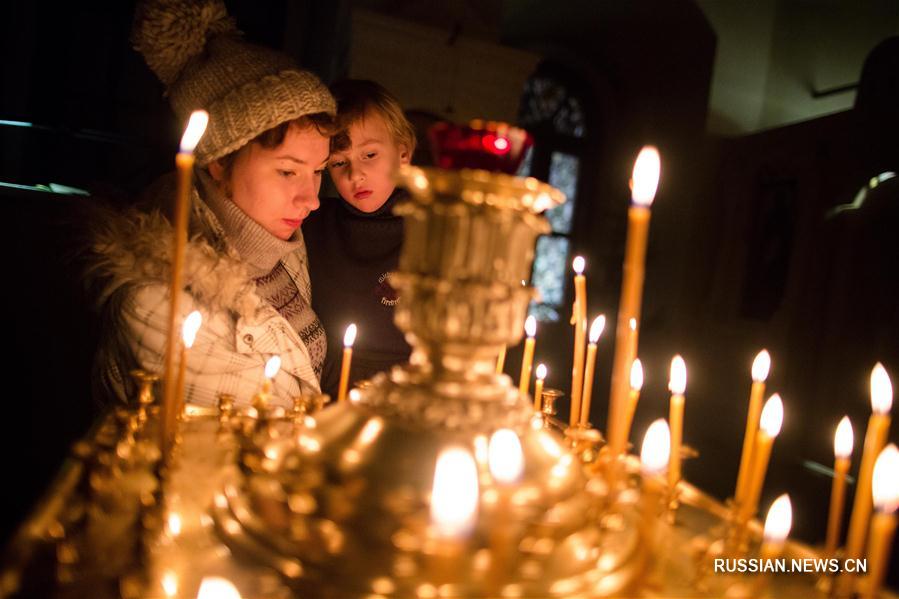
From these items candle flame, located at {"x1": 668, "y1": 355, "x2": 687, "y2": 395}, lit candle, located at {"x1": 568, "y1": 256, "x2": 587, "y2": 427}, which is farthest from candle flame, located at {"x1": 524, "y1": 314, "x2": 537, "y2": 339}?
candle flame, located at {"x1": 668, "y1": 355, "x2": 687, "y2": 395}

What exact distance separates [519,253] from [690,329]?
4.51 metres

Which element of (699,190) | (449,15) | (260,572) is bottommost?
(260,572)

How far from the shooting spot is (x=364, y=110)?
1.83 m

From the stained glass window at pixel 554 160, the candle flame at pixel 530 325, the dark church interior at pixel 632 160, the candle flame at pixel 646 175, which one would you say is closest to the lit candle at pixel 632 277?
the candle flame at pixel 646 175

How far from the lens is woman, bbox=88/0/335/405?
48.1 inches

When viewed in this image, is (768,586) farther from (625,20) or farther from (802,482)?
(625,20)

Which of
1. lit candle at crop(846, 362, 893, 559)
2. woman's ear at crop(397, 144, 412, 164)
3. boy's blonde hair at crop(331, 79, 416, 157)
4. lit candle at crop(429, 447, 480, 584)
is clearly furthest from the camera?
woman's ear at crop(397, 144, 412, 164)

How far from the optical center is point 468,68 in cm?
326

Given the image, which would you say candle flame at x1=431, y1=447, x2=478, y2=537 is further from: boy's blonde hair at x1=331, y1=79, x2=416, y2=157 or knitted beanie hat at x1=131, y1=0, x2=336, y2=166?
boy's blonde hair at x1=331, y1=79, x2=416, y2=157

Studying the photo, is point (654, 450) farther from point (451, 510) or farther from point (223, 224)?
point (223, 224)

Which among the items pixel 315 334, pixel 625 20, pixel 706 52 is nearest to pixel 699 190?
pixel 706 52

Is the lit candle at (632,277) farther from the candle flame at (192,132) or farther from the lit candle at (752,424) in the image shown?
the candle flame at (192,132)

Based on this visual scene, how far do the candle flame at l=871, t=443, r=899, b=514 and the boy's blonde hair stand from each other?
152cm

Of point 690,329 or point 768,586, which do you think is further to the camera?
point 690,329
